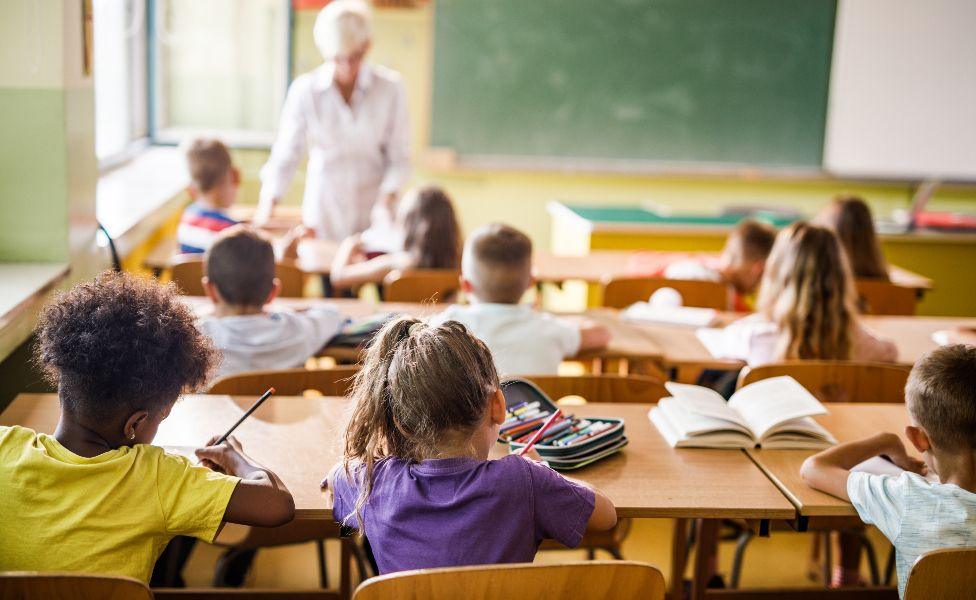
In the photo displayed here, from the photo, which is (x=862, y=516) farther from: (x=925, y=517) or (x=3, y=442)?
(x=3, y=442)

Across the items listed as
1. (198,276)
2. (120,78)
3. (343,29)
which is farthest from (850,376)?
(120,78)

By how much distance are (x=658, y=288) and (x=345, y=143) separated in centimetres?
169


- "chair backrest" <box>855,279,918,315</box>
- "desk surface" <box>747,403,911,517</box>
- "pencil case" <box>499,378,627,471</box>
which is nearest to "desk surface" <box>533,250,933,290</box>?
"chair backrest" <box>855,279,918,315</box>

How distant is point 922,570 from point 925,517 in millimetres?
224

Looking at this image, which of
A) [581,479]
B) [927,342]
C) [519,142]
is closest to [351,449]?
[581,479]

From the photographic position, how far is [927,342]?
327cm

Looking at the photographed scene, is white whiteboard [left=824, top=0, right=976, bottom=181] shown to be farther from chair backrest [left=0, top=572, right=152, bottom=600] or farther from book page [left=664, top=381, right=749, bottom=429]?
chair backrest [left=0, top=572, right=152, bottom=600]

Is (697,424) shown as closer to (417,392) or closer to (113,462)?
(417,392)

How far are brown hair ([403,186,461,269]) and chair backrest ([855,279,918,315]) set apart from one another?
1.55 m

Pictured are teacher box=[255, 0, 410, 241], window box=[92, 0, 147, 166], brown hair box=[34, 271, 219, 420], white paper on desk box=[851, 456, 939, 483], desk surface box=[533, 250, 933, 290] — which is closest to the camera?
brown hair box=[34, 271, 219, 420]

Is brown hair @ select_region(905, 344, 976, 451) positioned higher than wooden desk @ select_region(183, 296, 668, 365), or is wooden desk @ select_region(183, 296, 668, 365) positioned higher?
brown hair @ select_region(905, 344, 976, 451)

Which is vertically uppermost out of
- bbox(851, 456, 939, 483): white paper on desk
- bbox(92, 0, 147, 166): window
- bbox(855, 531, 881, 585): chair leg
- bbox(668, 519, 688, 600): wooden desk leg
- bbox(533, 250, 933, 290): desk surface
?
bbox(92, 0, 147, 166): window

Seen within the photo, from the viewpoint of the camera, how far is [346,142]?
465cm

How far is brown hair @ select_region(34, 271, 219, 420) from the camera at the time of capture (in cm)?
157
